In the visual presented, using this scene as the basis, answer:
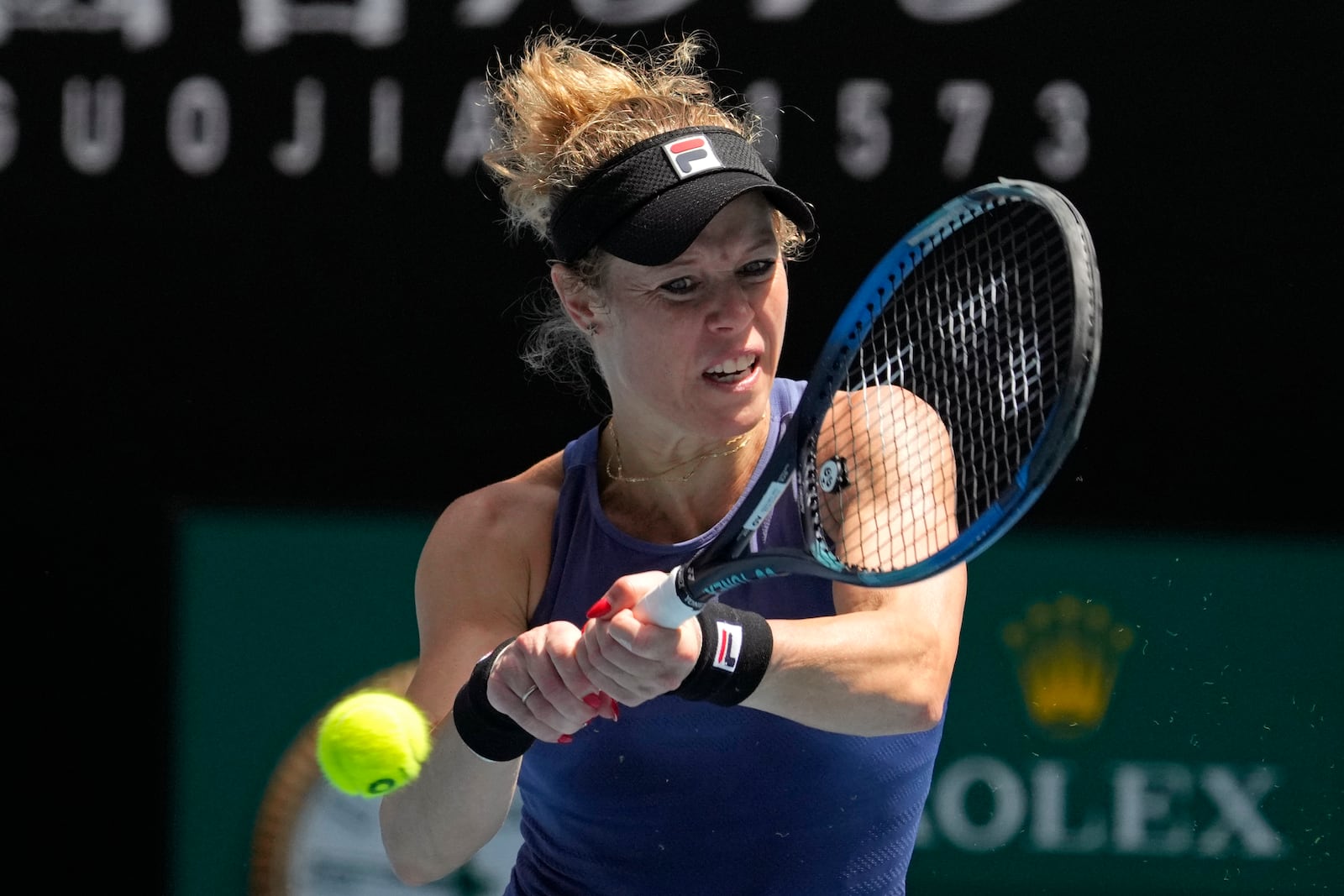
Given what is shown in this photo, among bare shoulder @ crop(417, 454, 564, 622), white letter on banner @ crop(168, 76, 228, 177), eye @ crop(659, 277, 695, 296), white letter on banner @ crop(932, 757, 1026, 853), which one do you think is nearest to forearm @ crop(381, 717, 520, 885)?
bare shoulder @ crop(417, 454, 564, 622)

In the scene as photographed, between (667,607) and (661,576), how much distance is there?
0.20 ft

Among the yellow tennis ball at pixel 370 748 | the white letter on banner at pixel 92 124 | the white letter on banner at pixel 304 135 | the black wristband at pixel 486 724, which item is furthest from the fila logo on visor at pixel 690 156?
the white letter on banner at pixel 92 124

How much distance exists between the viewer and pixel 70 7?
3.60m

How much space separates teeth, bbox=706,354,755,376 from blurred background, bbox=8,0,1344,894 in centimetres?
144

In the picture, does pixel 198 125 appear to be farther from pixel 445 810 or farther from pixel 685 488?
pixel 445 810

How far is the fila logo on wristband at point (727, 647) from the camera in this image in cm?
179

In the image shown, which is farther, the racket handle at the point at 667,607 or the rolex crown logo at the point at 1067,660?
the rolex crown logo at the point at 1067,660

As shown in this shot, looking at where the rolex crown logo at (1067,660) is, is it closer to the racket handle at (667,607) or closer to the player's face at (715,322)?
the player's face at (715,322)

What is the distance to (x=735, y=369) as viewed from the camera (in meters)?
2.02

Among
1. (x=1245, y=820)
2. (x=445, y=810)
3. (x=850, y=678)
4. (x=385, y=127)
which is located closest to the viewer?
(x=850, y=678)

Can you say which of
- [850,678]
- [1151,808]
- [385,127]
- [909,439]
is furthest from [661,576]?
[385,127]

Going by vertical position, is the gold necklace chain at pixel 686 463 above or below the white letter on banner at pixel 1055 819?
above

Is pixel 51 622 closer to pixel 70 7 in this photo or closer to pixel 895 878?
pixel 70 7

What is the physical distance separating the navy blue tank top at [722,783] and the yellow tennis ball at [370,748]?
226 millimetres
